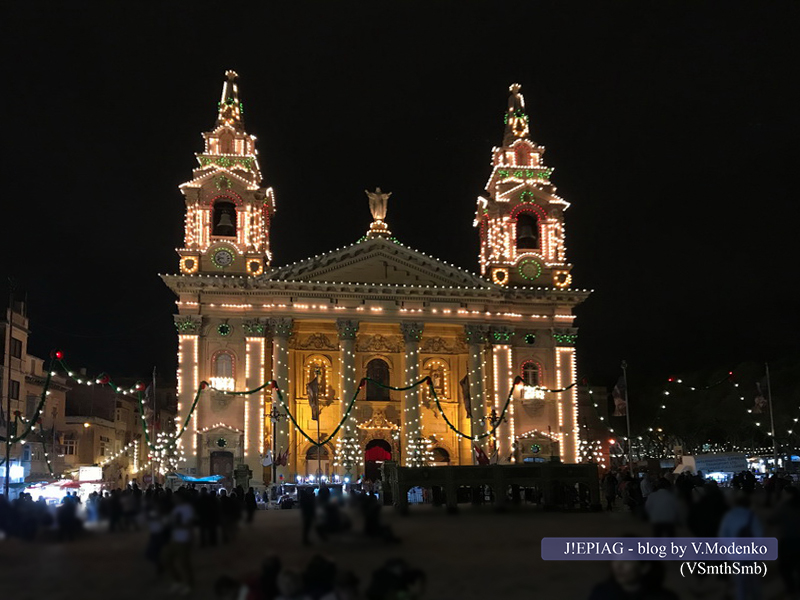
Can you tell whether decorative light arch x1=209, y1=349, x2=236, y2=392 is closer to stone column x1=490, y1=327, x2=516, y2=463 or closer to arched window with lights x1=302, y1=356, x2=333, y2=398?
arched window with lights x1=302, y1=356, x2=333, y2=398

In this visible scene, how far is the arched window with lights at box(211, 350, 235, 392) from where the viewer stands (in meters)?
59.2

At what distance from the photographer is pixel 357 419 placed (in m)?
A: 62.4

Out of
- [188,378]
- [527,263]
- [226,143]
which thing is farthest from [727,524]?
A: [226,143]

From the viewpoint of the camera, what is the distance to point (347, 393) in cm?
5994

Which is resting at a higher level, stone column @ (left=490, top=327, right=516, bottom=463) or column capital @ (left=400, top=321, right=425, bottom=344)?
column capital @ (left=400, top=321, right=425, bottom=344)

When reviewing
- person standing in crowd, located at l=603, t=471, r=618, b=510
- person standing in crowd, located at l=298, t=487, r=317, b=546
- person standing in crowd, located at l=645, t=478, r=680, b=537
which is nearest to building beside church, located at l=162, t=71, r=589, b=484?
person standing in crowd, located at l=603, t=471, r=618, b=510

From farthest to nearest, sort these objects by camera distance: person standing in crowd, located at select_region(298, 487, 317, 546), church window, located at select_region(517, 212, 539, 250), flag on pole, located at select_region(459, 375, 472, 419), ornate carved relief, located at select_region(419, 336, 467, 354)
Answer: church window, located at select_region(517, 212, 539, 250) < ornate carved relief, located at select_region(419, 336, 467, 354) < flag on pole, located at select_region(459, 375, 472, 419) < person standing in crowd, located at select_region(298, 487, 317, 546)

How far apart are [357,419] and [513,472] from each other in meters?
55.4

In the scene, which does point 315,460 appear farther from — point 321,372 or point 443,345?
point 443,345

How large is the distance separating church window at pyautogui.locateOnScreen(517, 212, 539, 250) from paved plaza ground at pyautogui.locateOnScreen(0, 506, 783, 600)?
63078 millimetres

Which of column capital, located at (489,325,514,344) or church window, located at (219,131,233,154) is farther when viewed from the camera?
church window, located at (219,131,233,154)

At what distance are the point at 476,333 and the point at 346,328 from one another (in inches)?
377

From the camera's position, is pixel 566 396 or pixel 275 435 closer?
pixel 275 435

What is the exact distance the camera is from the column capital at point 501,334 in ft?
207
